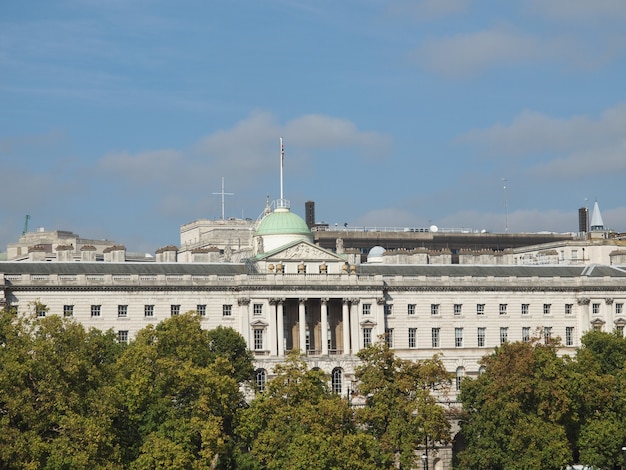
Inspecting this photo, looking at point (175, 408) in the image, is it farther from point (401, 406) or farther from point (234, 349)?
point (234, 349)

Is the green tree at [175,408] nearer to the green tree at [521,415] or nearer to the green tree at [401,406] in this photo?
the green tree at [401,406]

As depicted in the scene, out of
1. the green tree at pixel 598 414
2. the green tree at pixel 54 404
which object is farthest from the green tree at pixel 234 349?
the green tree at pixel 598 414

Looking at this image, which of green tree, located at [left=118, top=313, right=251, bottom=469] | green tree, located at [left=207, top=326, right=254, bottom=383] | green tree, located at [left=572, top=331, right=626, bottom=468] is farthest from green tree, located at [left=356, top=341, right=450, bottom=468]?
green tree, located at [left=207, top=326, right=254, bottom=383]

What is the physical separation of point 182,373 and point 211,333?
118ft

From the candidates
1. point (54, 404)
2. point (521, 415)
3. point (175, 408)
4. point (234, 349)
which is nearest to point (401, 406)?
point (521, 415)

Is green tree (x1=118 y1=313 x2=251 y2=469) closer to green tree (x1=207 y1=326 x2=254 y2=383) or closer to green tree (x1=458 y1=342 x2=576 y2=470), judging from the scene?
green tree (x1=458 y1=342 x2=576 y2=470)

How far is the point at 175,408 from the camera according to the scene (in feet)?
522

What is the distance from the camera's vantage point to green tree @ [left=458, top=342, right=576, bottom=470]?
166m

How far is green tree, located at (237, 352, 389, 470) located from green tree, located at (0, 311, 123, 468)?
13451 millimetres

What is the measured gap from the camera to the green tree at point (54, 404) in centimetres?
14438

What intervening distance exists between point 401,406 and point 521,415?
12.6 m

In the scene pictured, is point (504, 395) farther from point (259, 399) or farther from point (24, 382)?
point (24, 382)

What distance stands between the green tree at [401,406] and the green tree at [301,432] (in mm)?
3109

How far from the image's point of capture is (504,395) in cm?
17012
